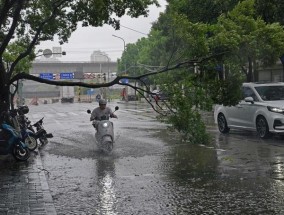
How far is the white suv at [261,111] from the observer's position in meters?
14.3

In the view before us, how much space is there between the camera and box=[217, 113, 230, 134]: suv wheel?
56.3 feet

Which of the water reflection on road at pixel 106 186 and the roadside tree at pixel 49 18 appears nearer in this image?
the water reflection on road at pixel 106 186

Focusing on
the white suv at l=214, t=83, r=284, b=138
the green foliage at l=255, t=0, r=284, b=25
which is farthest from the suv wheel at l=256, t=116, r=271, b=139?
the green foliage at l=255, t=0, r=284, b=25

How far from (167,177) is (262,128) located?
6.91m

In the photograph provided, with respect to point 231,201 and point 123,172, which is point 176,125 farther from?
point 231,201

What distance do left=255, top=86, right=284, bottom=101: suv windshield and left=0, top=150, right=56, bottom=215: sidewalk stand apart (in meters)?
7.88

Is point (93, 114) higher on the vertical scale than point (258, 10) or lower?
lower

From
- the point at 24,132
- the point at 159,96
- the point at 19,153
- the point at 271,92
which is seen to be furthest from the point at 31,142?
the point at 271,92

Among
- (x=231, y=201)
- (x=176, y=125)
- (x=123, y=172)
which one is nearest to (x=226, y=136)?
(x=176, y=125)

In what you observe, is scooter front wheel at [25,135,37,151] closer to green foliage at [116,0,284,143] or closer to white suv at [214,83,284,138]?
green foliage at [116,0,284,143]

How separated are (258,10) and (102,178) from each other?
11.0 m

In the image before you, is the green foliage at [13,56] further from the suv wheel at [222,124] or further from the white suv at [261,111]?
the white suv at [261,111]

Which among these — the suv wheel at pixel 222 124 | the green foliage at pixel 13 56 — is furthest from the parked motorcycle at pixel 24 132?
the suv wheel at pixel 222 124

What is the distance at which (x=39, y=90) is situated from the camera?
104812mm
